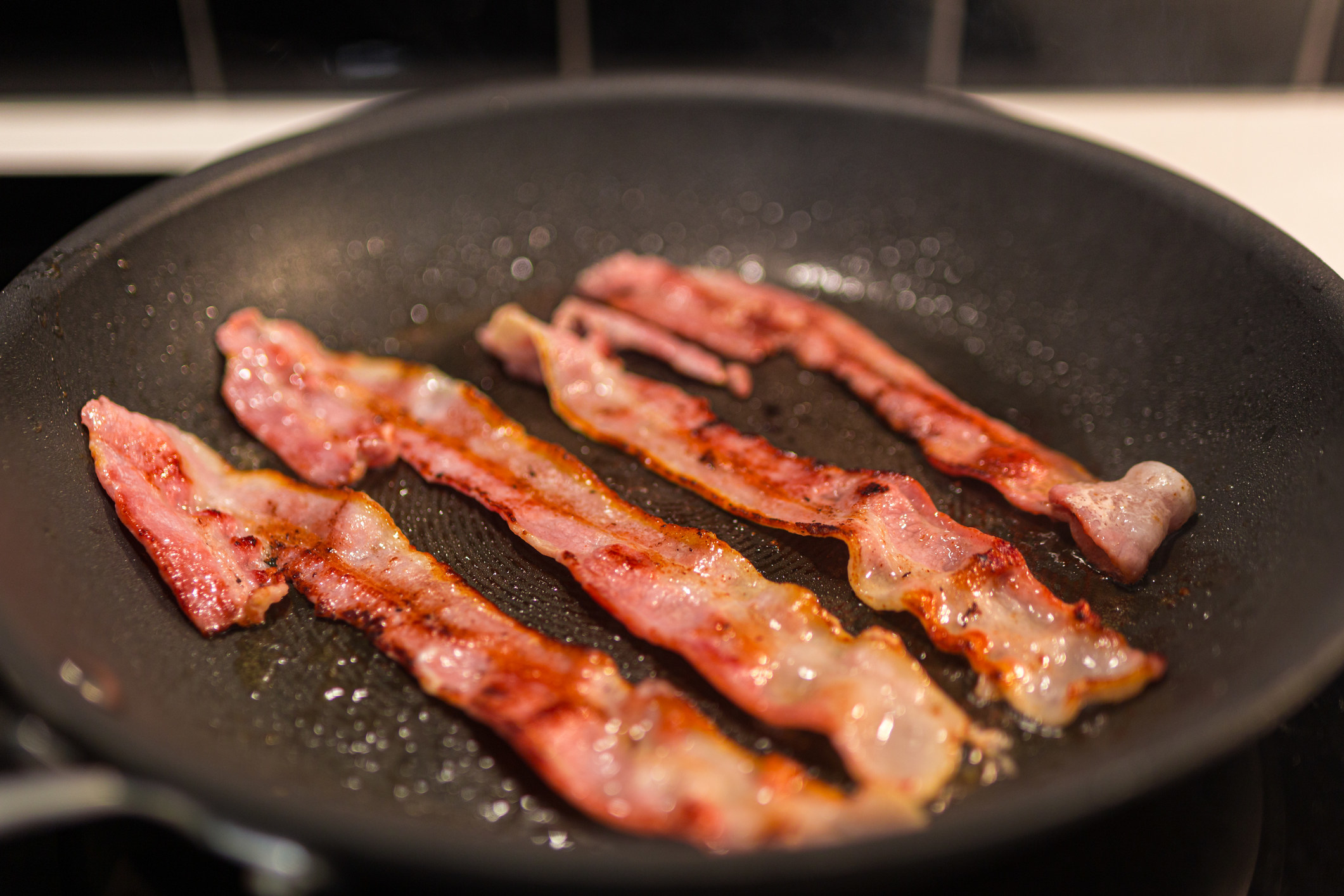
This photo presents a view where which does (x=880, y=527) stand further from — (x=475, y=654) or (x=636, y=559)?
(x=475, y=654)

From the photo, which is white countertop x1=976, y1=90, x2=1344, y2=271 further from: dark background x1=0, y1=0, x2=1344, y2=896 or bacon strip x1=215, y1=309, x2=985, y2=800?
bacon strip x1=215, y1=309, x2=985, y2=800

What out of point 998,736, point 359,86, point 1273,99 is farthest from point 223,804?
point 1273,99

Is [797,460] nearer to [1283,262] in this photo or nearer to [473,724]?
[473,724]

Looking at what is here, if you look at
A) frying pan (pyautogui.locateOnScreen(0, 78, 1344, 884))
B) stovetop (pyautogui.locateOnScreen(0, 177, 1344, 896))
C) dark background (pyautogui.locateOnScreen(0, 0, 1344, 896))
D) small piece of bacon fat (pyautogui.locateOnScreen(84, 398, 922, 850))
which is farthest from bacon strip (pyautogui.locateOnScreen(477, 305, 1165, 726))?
dark background (pyautogui.locateOnScreen(0, 0, 1344, 896))

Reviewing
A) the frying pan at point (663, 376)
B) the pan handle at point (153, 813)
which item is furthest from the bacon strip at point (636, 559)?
the pan handle at point (153, 813)

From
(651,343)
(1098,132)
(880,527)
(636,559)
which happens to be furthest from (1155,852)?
(1098,132)

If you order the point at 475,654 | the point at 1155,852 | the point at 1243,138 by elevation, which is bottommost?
the point at 1155,852
